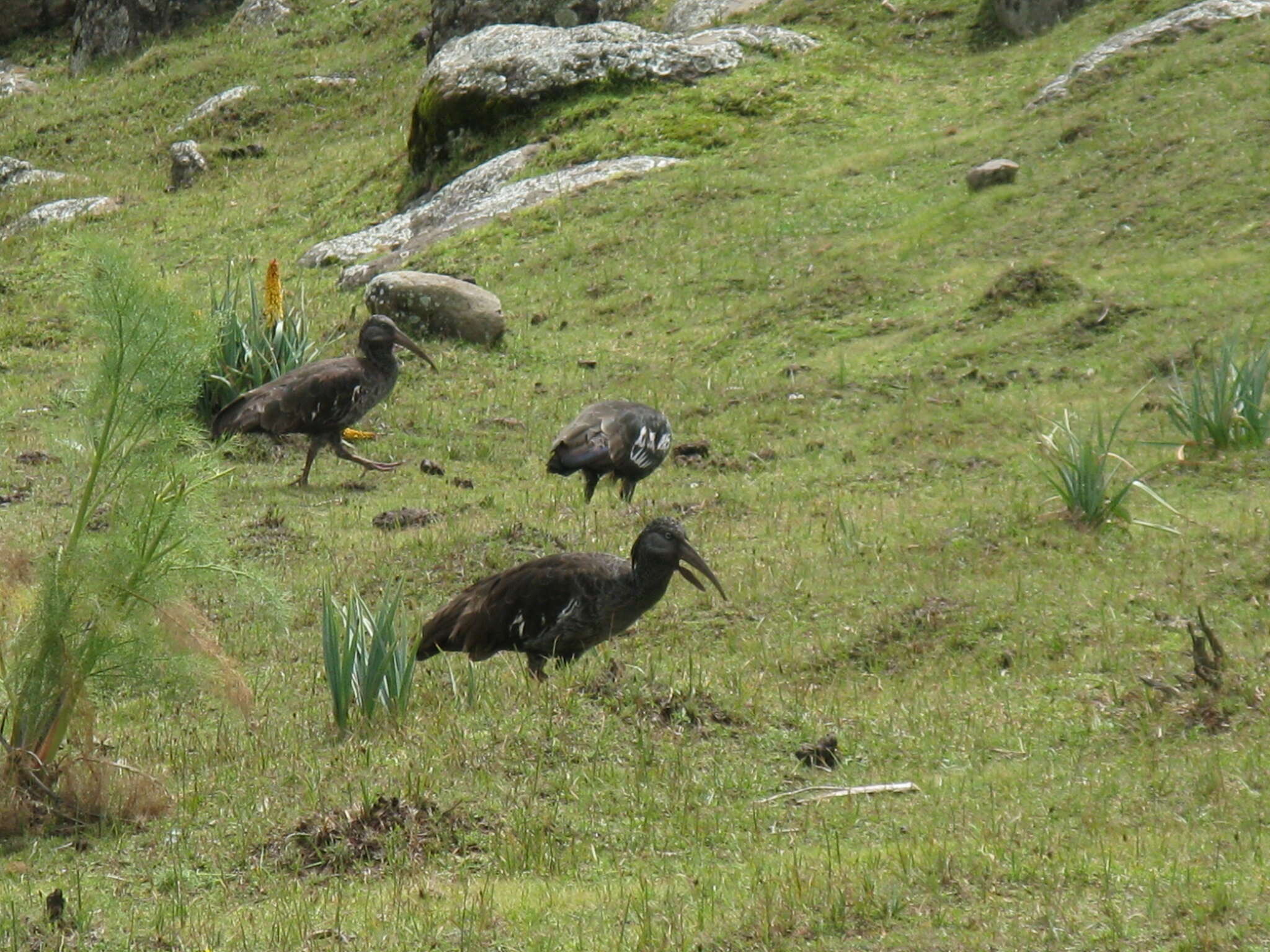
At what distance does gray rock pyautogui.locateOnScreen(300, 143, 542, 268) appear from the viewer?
2480 centimetres

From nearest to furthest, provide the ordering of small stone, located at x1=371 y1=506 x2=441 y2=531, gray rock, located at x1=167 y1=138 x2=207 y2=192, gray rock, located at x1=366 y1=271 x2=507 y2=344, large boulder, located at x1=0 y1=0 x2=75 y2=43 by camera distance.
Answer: small stone, located at x1=371 y1=506 x2=441 y2=531 < gray rock, located at x1=366 y1=271 x2=507 y2=344 < gray rock, located at x1=167 y1=138 x2=207 y2=192 < large boulder, located at x1=0 y1=0 x2=75 y2=43

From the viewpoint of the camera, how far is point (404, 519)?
13531mm

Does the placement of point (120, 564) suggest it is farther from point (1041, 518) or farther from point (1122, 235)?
point (1122, 235)

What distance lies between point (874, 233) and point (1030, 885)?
1579 cm

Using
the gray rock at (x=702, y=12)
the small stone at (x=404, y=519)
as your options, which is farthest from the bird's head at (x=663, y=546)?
the gray rock at (x=702, y=12)

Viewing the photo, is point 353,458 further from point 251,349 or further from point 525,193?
point 525,193

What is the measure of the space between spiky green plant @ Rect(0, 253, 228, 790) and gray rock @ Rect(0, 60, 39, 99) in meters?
36.2

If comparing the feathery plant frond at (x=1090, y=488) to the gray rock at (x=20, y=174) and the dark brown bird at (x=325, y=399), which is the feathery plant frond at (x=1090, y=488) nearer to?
the dark brown bird at (x=325, y=399)

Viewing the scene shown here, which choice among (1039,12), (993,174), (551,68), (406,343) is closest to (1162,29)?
(1039,12)

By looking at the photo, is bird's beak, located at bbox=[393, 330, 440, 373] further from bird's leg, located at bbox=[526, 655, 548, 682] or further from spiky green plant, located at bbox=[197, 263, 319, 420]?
bird's leg, located at bbox=[526, 655, 548, 682]

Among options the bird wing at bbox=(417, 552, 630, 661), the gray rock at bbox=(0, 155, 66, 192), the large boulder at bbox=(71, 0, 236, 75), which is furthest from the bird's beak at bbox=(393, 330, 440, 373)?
the large boulder at bbox=(71, 0, 236, 75)

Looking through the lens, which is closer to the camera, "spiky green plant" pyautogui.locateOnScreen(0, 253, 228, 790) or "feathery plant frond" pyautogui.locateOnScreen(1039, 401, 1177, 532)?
"spiky green plant" pyautogui.locateOnScreen(0, 253, 228, 790)

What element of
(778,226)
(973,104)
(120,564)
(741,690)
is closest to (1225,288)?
(778,226)

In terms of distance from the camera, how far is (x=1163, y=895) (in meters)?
5.73
